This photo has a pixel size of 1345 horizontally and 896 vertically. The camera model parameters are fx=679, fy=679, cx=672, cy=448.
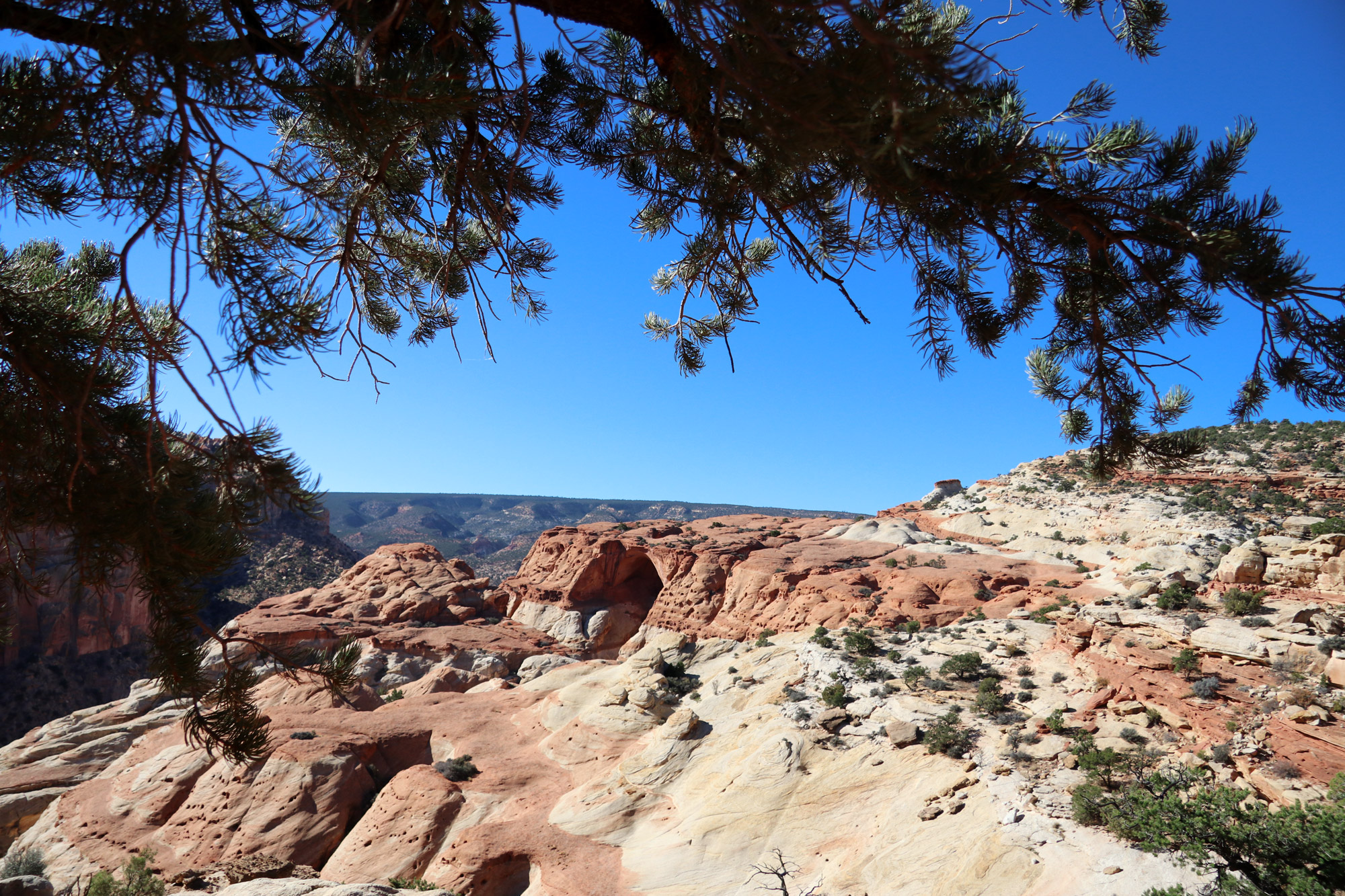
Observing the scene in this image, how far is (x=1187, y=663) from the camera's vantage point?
418 inches

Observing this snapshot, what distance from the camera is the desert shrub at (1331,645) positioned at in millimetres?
9469

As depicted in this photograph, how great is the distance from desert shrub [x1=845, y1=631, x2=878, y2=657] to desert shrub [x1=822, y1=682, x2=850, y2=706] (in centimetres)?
220

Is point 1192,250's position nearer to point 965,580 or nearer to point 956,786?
point 956,786

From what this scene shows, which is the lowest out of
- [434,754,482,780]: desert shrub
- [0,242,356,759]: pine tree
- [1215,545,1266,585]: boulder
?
[434,754,482,780]: desert shrub

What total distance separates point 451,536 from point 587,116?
105 meters

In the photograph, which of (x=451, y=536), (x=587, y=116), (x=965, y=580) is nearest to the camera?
(x=587, y=116)

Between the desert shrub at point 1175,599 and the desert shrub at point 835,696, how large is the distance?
6201mm

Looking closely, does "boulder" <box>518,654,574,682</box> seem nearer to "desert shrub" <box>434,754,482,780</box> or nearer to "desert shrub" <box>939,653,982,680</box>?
"desert shrub" <box>434,754,482,780</box>

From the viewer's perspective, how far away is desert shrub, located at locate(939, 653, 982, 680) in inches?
550

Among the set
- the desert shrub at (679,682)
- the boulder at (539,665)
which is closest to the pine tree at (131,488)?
the desert shrub at (679,682)

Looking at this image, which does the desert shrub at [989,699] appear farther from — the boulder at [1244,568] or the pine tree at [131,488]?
the pine tree at [131,488]

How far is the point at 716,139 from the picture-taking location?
3.35m

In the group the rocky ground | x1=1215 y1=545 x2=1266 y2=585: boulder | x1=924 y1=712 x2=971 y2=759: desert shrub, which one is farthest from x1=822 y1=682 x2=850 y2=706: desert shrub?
x1=1215 y1=545 x2=1266 y2=585: boulder

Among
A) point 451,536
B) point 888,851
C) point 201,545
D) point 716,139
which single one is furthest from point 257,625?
point 451,536
